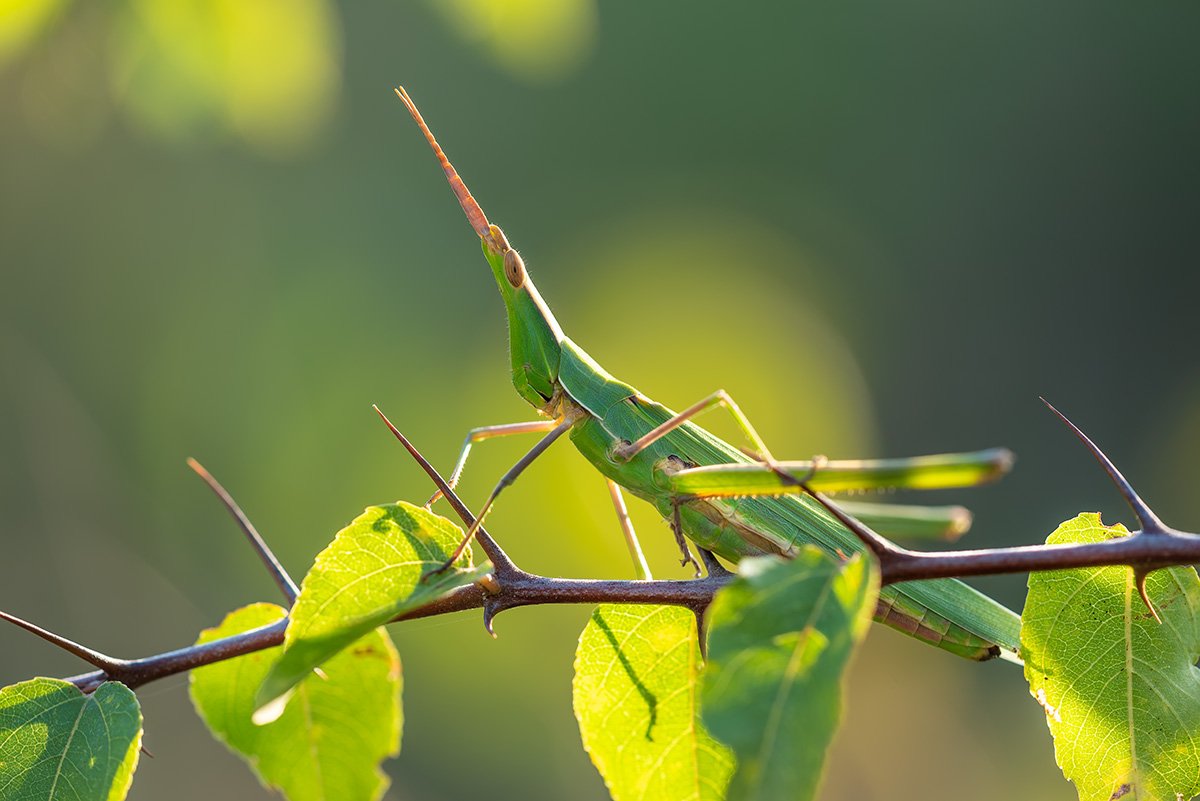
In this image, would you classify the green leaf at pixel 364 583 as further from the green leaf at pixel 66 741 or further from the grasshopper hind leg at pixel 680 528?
the grasshopper hind leg at pixel 680 528

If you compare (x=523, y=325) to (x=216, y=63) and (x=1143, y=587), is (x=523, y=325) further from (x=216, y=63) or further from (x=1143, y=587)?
(x=1143, y=587)

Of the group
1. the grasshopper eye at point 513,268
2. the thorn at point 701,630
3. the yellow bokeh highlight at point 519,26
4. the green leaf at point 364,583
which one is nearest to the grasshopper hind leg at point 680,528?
the thorn at point 701,630

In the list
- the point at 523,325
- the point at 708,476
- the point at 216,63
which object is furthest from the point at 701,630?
the point at 216,63

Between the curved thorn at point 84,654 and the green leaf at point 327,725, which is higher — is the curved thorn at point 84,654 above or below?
above

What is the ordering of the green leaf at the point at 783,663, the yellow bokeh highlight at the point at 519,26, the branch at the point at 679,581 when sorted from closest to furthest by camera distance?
the green leaf at the point at 783,663 < the branch at the point at 679,581 < the yellow bokeh highlight at the point at 519,26

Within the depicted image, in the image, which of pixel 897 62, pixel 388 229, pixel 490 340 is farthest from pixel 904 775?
pixel 897 62

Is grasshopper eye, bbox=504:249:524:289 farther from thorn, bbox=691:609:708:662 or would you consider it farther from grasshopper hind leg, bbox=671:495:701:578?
thorn, bbox=691:609:708:662

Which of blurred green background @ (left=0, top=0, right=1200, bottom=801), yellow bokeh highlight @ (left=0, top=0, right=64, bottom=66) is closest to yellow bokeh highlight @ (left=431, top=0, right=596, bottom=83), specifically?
yellow bokeh highlight @ (left=0, top=0, right=64, bottom=66)

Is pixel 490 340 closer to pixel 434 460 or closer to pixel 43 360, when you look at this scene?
pixel 434 460
